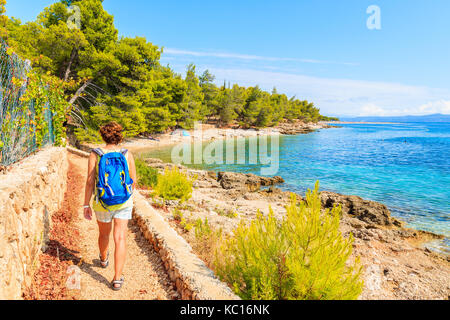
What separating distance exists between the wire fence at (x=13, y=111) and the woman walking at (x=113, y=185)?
151cm

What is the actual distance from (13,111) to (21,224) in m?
2.46

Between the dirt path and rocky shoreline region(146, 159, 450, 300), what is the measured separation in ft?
3.50

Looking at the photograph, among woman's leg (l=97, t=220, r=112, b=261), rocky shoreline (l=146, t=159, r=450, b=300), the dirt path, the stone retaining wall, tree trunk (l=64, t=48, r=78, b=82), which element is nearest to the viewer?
the stone retaining wall

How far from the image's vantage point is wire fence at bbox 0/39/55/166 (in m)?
4.00

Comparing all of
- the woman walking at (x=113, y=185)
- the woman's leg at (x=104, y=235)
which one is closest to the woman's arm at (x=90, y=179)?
the woman walking at (x=113, y=185)

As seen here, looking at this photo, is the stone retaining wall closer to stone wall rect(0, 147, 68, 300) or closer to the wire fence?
stone wall rect(0, 147, 68, 300)

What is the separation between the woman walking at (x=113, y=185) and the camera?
3314 millimetres

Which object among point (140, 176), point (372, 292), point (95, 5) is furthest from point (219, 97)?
point (372, 292)

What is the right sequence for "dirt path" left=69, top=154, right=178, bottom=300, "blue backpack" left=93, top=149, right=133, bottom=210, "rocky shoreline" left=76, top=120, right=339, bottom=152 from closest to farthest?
1. "blue backpack" left=93, top=149, right=133, bottom=210
2. "dirt path" left=69, top=154, right=178, bottom=300
3. "rocky shoreline" left=76, top=120, right=339, bottom=152

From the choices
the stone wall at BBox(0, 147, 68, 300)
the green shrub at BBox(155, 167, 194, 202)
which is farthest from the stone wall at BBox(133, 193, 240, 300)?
the green shrub at BBox(155, 167, 194, 202)

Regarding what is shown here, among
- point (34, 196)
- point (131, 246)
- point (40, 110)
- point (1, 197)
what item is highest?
point (40, 110)

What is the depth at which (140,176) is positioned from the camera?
34.2 ft
